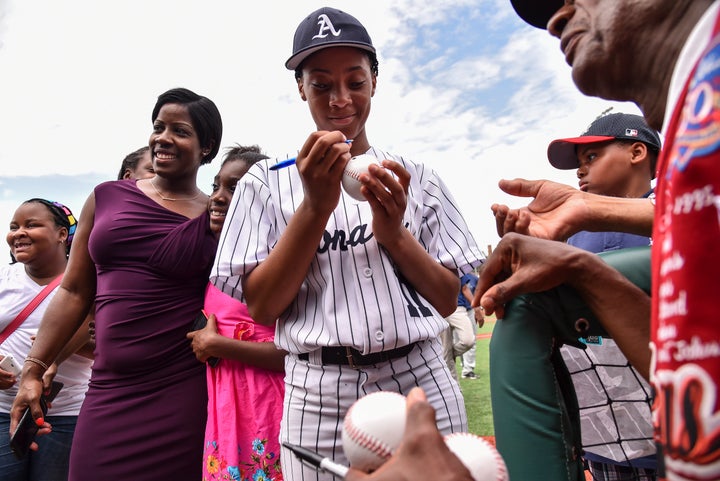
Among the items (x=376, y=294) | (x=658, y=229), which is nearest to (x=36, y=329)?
(x=376, y=294)

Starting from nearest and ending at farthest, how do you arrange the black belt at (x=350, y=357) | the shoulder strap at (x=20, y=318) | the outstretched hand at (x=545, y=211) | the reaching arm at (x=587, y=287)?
the reaching arm at (x=587, y=287)
the outstretched hand at (x=545, y=211)
the black belt at (x=350, y=357)
the shoulder strap at (x=20, y=318)

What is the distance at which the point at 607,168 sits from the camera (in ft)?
9.61

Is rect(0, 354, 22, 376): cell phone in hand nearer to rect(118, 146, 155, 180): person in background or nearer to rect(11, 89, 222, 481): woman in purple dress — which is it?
rect(11, 89, 222, 481): woman in purple dress

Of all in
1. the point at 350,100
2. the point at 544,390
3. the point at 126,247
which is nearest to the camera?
the point at 544,390

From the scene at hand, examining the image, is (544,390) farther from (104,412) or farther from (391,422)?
(104,412)

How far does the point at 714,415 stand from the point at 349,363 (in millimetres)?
1089

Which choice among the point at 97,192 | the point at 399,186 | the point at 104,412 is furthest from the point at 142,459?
the point at 399,186

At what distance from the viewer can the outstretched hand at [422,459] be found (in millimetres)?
728

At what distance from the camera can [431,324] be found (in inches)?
66.1

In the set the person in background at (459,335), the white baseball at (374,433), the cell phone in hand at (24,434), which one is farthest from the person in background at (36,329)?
the person in background at (459,335)

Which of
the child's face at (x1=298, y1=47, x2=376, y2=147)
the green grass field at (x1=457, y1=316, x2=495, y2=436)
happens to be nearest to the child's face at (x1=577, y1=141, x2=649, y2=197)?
the child's face at (x1=298, y1=47, x2=376, y2=147)

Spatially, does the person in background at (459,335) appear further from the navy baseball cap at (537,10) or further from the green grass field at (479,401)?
the navy baseball cap at (537,10)

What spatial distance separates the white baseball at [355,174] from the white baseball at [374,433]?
2.66 ft

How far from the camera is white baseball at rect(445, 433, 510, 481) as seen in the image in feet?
2.70
